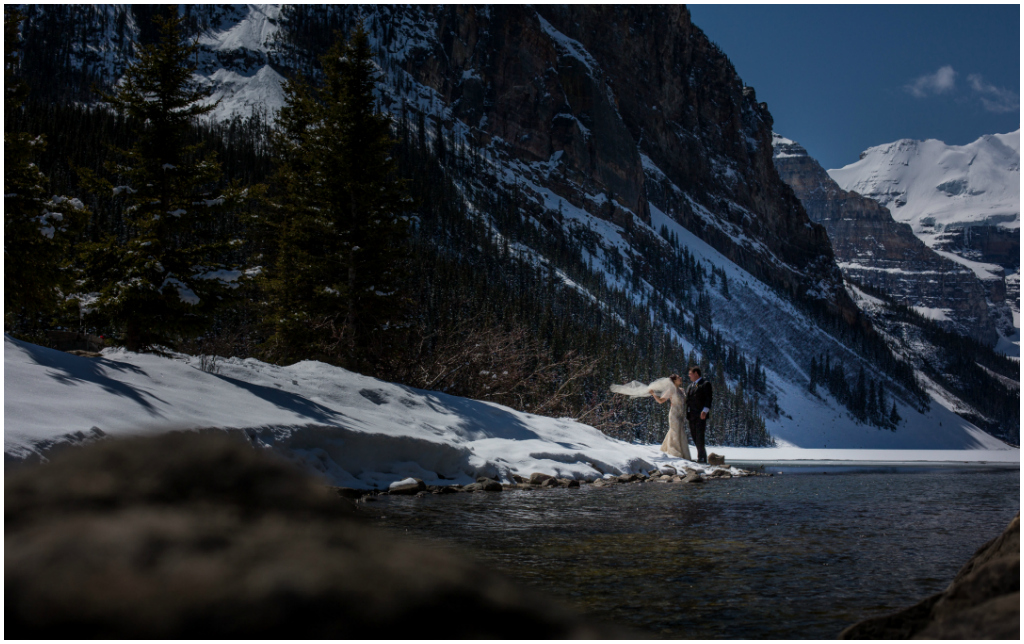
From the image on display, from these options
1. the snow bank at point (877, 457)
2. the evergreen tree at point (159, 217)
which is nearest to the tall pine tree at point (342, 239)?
the evergreen tree at point (159, 217)

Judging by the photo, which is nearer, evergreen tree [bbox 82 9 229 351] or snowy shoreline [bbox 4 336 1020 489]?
snowy shoreline [bbox 4 336 1020 489]

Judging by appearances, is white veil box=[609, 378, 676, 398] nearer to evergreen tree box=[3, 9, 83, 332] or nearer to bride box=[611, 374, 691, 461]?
bride box=[611, 374, 691, 461]

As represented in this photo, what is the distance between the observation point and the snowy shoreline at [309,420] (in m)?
5.82

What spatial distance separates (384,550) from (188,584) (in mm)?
496

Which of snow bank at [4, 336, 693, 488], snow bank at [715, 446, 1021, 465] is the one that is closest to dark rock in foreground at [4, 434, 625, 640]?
snow bank at [4, 336, 693, 488]

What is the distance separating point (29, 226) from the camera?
10.9 m

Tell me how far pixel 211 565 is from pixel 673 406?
1567 cm

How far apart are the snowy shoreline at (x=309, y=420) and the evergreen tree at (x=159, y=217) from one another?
400cm

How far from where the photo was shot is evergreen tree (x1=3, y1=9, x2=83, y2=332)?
35.7 feet

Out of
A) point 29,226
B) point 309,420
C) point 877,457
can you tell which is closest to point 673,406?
point 309,420

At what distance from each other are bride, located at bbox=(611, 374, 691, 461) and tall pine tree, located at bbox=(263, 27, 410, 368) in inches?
278

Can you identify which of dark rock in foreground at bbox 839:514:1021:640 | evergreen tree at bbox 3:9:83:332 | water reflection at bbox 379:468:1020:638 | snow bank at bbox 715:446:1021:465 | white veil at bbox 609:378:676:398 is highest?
evergreen tree at bbox 3:9:83:332

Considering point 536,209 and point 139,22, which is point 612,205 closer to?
point 536,209

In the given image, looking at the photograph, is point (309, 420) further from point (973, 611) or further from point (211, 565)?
point (973, 611)
